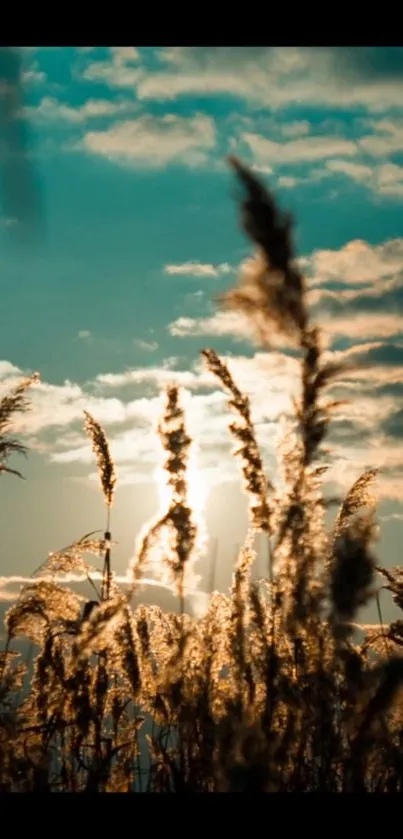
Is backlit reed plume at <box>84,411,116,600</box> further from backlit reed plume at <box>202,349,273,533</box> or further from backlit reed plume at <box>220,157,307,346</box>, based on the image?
backlit reed plume at <box>220,157,307,346</box>

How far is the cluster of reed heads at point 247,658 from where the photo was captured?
3.02 metres

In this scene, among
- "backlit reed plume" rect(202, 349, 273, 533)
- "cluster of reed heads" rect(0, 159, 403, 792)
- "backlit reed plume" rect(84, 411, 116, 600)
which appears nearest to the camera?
"cluster of reed heads" rect(0, 159, 403, 792)

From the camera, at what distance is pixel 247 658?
396 centimetres

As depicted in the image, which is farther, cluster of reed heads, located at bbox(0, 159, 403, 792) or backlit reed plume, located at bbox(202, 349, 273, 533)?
backlit reed plume, located at bbox(202, 349, 273, 533)

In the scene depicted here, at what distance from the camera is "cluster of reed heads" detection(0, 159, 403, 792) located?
3021 millimetres

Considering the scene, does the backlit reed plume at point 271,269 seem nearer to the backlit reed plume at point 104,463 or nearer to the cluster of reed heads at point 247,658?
the cluster of reed heads at point 247,658

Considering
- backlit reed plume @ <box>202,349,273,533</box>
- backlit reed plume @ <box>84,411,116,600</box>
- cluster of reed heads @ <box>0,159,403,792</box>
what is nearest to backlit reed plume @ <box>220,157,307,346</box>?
cluster of reed heads @ <box>0,159,403,792</box>

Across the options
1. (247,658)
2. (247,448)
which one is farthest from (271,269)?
(247,658)

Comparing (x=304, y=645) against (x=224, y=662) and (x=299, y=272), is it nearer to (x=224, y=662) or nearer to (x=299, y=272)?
(x=224, y=662)

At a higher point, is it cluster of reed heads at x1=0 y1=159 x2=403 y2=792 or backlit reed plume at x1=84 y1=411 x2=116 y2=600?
backlit reed plume at x1=84 y1=411 x2=116 y2=600

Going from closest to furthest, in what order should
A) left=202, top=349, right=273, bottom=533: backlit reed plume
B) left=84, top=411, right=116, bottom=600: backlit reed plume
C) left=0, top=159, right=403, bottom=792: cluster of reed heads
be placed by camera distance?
1. left=0, top=159, right=403, bottom=792: cluster of reed heads
2. left=202, top=349, right=273, bottom=533: backlit reed plume
3. left=84, top=411, right=116, bottom=600: backlit reed plume
